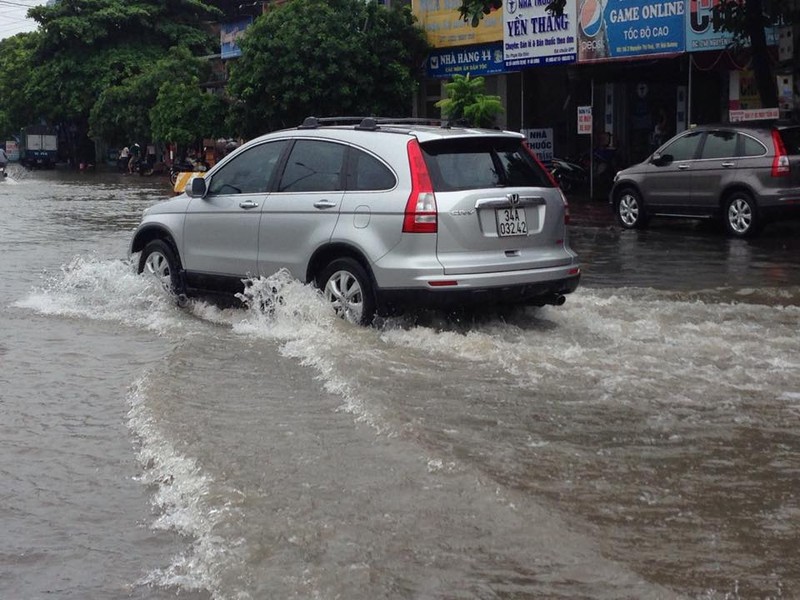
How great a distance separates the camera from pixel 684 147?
1744cm

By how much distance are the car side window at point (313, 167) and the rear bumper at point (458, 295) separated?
1.09 m

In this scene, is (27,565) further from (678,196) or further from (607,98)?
(607,98)

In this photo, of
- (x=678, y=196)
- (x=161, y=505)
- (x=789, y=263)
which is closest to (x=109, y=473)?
(x=161, y=505)

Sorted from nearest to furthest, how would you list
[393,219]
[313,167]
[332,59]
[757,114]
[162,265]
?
1. [393,219]
2. [313,167]
3. [162,265]
4. [757,114]
5. [332,59]

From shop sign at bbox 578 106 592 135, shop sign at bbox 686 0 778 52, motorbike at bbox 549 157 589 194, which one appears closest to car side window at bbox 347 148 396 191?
shop sign at bbox 686 0 778 52

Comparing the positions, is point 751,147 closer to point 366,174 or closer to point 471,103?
point 366,174

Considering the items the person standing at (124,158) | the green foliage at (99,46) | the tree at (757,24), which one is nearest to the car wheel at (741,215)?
the tree at (757,24)

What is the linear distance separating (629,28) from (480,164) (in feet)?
51.7

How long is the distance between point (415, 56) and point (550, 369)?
79.7ft

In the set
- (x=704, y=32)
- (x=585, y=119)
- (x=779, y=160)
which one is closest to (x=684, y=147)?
(x=779, y=160)

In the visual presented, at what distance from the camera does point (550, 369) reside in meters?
7.17

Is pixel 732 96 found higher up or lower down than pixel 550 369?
higher up

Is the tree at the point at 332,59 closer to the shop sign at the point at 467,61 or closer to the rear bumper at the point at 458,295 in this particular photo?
the shop sign at the point at 467,61

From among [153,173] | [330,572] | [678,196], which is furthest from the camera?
[153,173]
